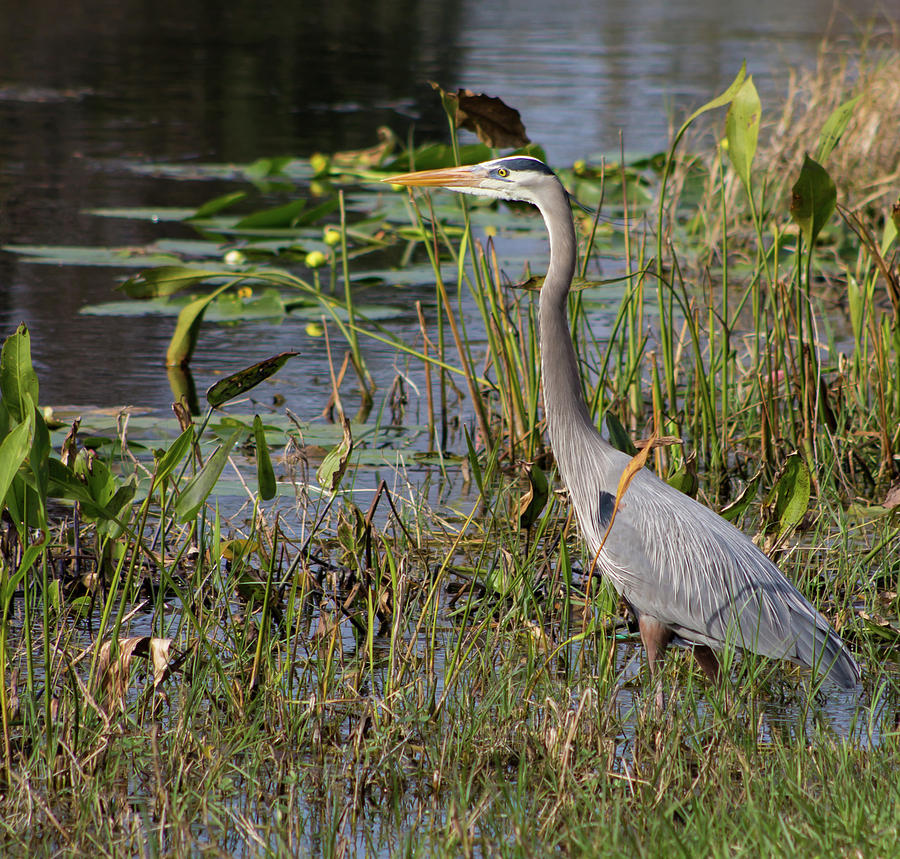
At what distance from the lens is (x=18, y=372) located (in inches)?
104

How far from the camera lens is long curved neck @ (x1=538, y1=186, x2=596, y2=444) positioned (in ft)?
11.6

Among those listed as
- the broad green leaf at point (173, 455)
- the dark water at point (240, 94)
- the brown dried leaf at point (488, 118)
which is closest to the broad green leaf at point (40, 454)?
the broad green leaf at point (173, 455)

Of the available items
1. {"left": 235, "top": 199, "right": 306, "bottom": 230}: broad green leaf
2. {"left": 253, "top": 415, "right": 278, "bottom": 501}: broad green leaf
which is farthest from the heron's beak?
{"left": 235, "top": 199, "right": 306, "bottom": 230}: broad green leaf

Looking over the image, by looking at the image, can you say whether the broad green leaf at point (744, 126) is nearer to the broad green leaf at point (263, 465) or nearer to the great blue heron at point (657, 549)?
the great blue heron at point (657, 549)

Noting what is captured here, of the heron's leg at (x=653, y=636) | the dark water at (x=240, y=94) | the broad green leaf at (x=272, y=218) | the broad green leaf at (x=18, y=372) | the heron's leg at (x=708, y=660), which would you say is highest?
the broad green leaf at (x=18, y=372)

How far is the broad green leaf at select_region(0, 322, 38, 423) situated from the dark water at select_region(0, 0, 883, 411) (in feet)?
6.77

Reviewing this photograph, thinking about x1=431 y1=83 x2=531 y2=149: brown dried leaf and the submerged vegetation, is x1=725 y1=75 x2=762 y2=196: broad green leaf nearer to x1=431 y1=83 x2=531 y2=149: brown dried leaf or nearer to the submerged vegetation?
the submerged vegetation

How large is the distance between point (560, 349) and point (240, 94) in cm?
1239

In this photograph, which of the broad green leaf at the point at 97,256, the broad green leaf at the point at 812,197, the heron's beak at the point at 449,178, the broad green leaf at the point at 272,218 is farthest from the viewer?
the broad green leaf at the point at 272,218

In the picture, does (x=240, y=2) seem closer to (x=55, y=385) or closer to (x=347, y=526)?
(x=55, y=385)

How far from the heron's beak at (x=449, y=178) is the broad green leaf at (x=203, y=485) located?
1.14 m

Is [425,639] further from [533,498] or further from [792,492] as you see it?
[792,492]

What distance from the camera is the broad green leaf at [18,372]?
2.62 meters

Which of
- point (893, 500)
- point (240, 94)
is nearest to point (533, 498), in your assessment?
point (893, 500)
